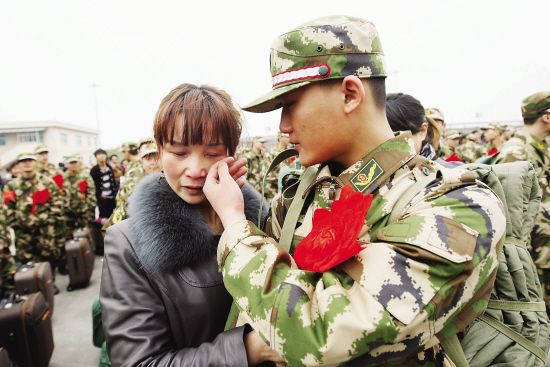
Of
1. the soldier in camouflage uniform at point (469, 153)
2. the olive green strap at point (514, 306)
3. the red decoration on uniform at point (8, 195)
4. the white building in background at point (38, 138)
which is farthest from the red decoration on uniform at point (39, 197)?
the white building in background at point (38, 138)

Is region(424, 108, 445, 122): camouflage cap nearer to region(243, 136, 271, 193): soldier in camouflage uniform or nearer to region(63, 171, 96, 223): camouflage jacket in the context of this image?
region(243, 136, 271, 193): soldier in camouflage uniform

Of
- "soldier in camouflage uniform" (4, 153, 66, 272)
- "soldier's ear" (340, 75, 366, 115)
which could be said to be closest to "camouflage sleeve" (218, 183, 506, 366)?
"soldier's ear" (340, 75, 366, 115)

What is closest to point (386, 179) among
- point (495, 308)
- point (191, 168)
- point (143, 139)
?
point (191, 168)

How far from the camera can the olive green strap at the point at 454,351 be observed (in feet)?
3.87

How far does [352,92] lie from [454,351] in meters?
1.08

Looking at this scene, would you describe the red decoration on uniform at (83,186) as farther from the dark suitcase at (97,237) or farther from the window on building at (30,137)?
the window on building at (30,137)

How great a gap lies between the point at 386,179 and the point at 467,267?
1.54 ft

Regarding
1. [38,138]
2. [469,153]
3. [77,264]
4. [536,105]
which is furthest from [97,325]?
[38,138]

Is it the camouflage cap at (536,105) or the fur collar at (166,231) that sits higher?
the camouflage cap at (536,105)

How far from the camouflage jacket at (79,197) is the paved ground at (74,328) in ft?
7.32

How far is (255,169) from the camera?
955 cm

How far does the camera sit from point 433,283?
0.90m

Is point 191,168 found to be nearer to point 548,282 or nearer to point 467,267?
point 467,267

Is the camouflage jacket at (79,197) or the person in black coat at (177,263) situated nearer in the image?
the person in black coat at (177,263)
